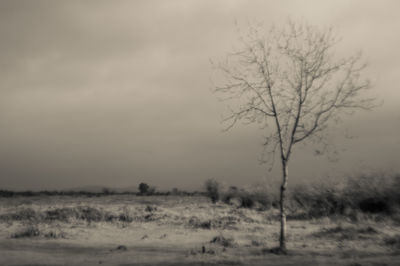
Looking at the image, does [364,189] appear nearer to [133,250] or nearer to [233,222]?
[233,222]

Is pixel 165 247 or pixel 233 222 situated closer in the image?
pixel 165 247

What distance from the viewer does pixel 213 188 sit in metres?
54.5

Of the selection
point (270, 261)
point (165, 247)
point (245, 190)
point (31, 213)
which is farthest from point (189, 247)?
point (245, 190)

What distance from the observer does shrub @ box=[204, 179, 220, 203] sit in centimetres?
5416

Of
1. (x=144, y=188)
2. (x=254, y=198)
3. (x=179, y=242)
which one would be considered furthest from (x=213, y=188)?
(x=144, y=188)

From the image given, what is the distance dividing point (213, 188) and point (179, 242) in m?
38.0

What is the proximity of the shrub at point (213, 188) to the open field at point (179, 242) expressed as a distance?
29.4m

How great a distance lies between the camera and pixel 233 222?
2356 cm

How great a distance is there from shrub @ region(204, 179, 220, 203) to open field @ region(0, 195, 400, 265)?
29.4 meters

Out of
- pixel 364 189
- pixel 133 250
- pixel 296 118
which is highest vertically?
pixel 296 118

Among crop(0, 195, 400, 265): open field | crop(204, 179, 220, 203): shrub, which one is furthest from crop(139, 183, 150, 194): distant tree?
crop(0, 195, 400, 265): open field

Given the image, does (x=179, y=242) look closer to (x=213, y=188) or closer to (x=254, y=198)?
(x=254, y=198)

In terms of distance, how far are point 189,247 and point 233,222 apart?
8.66 meters

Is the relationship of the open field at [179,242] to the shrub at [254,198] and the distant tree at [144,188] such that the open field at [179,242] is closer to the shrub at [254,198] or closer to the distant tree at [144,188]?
the shrub at [254,198]
